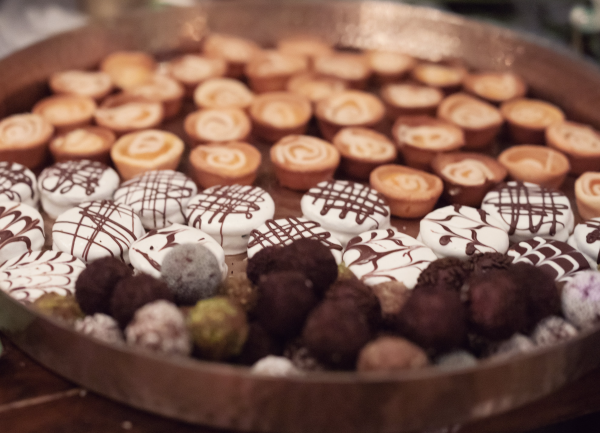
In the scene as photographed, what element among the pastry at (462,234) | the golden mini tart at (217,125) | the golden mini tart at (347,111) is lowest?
the pastry at (462,234)

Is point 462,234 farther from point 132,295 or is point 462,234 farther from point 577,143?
point 132,295

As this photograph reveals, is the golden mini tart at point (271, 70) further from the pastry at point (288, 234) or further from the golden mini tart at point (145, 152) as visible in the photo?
the pastry at point (288, 234)

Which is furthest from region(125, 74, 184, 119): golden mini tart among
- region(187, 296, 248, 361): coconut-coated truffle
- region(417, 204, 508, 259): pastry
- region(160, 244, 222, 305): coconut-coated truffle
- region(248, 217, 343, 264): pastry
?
region(187, 296, 248, 361): coconut-coated truffle

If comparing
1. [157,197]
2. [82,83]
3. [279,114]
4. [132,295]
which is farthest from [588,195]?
[82,83]

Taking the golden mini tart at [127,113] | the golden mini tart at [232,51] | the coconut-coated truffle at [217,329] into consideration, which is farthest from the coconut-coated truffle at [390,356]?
the golden mini tart at [232,51]

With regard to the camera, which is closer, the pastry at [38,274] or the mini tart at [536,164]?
the pastry at [38,274]
